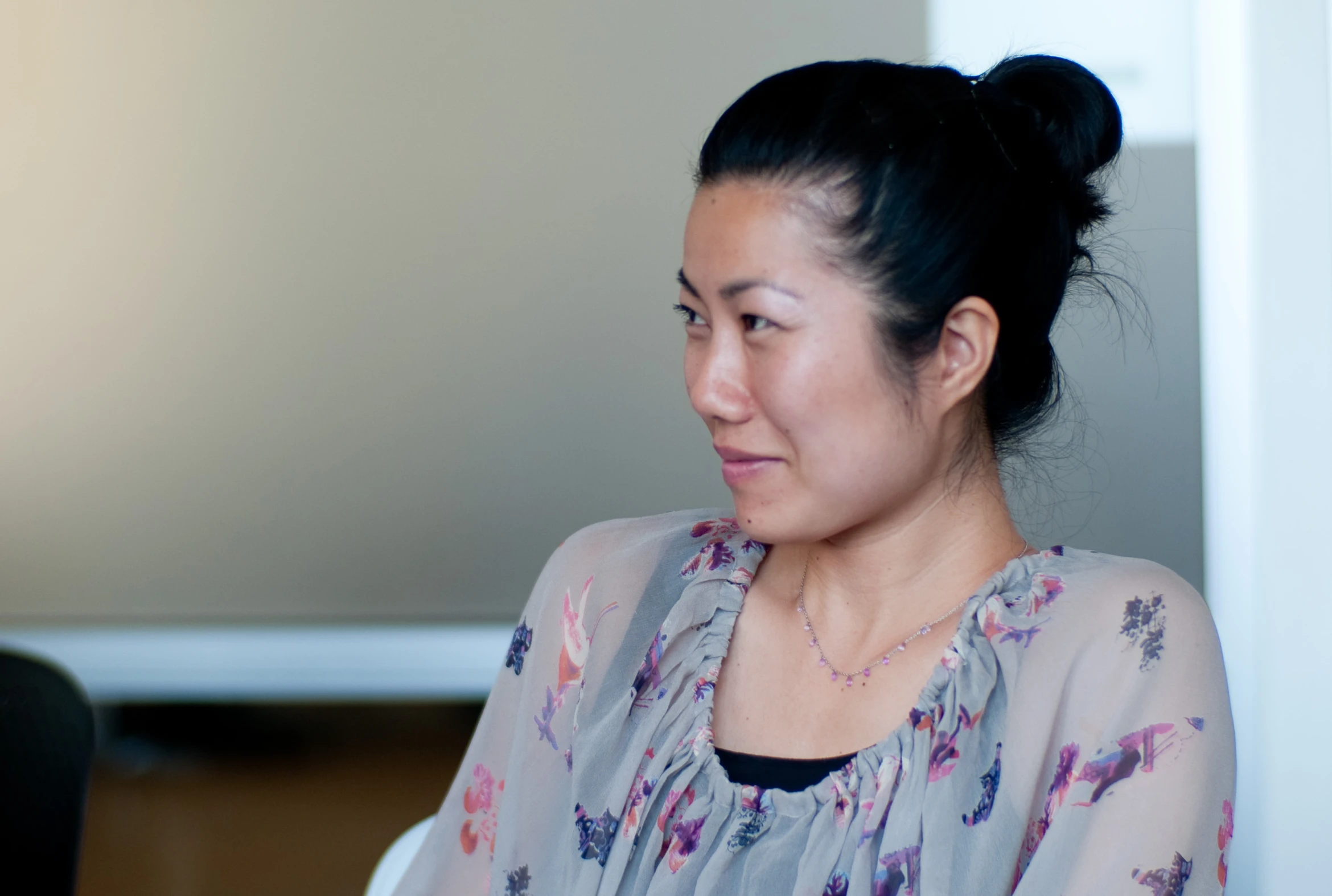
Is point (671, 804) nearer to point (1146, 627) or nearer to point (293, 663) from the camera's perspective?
point (1146, 627)

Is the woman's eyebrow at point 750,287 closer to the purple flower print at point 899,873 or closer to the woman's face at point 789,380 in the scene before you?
the woman's face at point 789,380

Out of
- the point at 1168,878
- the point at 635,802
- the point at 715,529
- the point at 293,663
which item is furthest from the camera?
the point at 293,663

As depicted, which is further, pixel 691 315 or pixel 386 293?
pixel 386 293

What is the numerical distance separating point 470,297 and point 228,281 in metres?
0.57

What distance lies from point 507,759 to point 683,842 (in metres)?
0.31

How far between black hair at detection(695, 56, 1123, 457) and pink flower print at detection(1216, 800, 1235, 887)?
17.4 inches

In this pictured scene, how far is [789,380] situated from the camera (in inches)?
42.9

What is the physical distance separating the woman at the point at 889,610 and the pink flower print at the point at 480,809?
0.18 feet

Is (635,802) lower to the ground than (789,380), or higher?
lower

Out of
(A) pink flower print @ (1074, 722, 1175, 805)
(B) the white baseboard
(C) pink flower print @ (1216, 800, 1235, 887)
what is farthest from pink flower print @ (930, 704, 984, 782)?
(B) the white baseboard

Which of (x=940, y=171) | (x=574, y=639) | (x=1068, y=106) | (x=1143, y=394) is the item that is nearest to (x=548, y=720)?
(x=574, y=639)

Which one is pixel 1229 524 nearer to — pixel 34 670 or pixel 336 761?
pixel 34 670

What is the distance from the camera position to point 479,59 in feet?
9.06

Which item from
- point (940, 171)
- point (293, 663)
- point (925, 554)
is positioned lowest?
point (293, 663)
